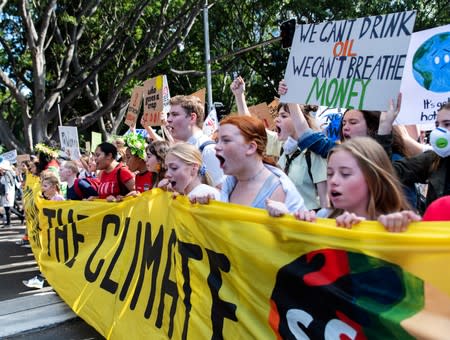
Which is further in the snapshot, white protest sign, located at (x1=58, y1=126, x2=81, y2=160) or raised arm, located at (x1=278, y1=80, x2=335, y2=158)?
white protest sign, located at (x1=58, y1=126, x2=81, y2=160)

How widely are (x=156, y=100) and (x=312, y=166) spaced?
13.3 feet

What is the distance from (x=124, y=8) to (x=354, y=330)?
728 inches

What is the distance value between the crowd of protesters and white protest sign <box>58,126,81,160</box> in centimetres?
560

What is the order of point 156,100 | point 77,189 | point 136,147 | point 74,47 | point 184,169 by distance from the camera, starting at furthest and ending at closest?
point 74,47
point 156,100
point 77,189
point 136,147
point 184,169

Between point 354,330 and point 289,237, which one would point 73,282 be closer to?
point 289,237

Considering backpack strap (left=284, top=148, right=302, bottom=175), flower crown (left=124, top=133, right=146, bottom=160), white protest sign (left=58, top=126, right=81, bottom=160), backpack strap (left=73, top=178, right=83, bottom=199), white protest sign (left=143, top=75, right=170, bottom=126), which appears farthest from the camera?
white protest sign (left=58, top=126, right=81, bottom=160)

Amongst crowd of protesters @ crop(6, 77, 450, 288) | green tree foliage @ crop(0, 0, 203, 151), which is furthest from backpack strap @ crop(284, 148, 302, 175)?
green tree foliage @ crop(0, 0, 203, 151)

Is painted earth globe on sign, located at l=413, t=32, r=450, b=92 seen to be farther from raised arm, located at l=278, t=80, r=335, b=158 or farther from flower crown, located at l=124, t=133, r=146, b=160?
flower crown, located at l=124, t=133, r=146, b=160

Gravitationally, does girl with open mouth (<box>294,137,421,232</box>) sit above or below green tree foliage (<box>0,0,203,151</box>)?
below

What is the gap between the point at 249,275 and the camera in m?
2.47

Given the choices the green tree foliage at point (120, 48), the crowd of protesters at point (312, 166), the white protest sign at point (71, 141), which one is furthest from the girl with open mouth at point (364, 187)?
the green tree foliage at point (120, 48)

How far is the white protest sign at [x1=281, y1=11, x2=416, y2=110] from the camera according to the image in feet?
10.2

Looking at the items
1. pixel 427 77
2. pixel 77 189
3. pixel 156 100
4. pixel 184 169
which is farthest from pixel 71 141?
pixel 427 77

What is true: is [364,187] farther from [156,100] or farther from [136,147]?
[156,100]
